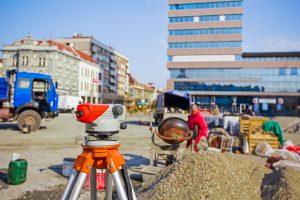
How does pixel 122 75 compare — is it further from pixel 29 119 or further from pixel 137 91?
pixel 29 119

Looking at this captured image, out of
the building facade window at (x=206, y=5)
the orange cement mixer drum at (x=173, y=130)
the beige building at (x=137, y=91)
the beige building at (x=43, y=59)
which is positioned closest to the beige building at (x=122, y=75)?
the beige building at (x=137, y=91)

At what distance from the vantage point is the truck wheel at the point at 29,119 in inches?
569

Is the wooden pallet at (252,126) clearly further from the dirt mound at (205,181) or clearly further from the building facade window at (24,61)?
the building facade window at (24,61)

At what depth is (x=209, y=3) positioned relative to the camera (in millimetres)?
67812

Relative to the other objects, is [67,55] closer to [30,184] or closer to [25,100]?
[25,100]

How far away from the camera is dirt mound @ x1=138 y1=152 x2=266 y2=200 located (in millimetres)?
3994

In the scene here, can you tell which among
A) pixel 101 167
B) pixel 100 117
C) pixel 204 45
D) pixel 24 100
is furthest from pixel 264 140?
pixel 204 45

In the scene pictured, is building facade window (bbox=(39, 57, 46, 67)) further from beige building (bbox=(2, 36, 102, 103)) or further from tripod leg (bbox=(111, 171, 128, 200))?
tripod leg (bbox=(111, 171, 128, 200))

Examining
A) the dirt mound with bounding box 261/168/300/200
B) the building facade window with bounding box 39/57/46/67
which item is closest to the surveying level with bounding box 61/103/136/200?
the dirt mound with bounding box 261/168/300/200

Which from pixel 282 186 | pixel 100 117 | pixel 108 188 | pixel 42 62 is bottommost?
pixel 282 186

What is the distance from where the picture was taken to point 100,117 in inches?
78.0

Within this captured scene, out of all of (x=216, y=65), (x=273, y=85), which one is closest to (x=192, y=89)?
(x=216, y=65)

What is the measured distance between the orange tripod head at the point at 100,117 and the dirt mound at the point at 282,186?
11.6 ft

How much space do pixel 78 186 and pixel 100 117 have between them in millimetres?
522
